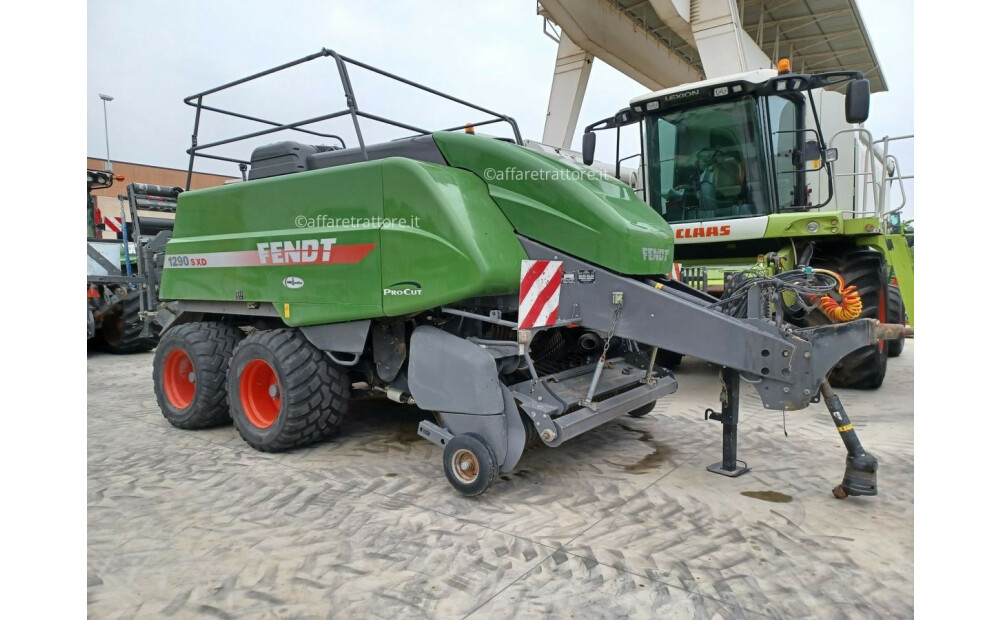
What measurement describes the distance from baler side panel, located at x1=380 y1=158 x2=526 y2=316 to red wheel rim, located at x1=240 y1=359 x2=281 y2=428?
1.19m

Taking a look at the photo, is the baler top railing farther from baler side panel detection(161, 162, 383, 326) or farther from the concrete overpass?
the concrete overpass

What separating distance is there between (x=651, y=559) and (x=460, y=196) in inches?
79.7

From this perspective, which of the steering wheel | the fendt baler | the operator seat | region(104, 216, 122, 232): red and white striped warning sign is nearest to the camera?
the fendt baler

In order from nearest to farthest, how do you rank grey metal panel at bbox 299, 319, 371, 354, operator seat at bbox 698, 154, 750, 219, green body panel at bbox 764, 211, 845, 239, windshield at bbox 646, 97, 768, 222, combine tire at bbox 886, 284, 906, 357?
grey metal panel at bbox 299, 319, 371, 354
green body panel at bbox 764, 211, 845, 239
windshield at bbox 646, 97, 768, 222
operator seat at bbox 698, 154, 750, 219
combine tire at bbox 886, 284, 906, 357

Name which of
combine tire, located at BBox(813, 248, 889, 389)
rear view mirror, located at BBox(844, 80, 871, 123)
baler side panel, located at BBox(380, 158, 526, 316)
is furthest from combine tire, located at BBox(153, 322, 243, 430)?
combine tire, located at BBox(813, 248, 889, 389)

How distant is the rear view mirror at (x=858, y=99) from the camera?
15.5 ft

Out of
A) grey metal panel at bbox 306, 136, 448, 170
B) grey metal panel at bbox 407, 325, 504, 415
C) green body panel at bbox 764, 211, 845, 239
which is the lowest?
grey metal panel at bbox 407, 325, 504, 415

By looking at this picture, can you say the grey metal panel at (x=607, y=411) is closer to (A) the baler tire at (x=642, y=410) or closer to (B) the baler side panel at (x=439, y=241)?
(A) the baler tire at (x=642, y=410)

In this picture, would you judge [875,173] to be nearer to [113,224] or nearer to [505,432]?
[505,432]

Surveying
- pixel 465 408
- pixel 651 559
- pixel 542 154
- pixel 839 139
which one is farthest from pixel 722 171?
pixel 651 559

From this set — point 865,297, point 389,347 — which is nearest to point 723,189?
point 865,297

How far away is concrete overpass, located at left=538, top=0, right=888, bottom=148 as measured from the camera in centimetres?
936

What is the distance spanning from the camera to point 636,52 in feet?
40.9

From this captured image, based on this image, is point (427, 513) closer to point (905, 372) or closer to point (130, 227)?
point (905, 372)
